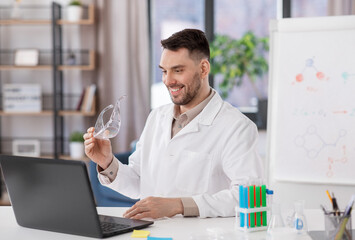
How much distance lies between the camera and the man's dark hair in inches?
84.6

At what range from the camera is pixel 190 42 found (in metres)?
2.16

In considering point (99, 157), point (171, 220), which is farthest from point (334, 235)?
point (99, 157)

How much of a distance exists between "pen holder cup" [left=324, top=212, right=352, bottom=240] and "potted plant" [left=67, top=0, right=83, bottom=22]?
3.86 m

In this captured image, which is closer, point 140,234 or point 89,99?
point 140,234

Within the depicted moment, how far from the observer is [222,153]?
6.92 ft

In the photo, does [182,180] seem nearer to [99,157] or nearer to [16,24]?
[99,157]

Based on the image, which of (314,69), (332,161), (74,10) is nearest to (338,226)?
(332,161)

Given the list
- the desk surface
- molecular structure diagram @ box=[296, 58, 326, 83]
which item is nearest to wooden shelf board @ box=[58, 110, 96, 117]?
molecular structure diagram @ box=[296, 58, 326, 83]

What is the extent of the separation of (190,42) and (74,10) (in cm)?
303

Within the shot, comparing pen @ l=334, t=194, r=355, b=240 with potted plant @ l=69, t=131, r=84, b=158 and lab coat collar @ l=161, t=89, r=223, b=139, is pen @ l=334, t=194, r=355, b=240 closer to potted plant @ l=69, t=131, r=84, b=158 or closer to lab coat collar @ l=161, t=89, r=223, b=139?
lab coat collar @ l=161, t=89, r=223, b=139

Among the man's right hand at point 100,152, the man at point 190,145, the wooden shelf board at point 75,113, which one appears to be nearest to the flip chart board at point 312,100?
the man at point 190,145

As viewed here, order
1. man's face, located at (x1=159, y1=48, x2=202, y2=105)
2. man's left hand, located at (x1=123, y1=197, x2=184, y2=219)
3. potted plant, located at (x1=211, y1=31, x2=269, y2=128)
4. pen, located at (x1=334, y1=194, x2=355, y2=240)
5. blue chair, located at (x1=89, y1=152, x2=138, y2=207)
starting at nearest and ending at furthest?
pen, located at (x1=334, y1=194, x2=355, y2=240) → man's left hand, located at (x1=123, y1=197, x2=184, y2=219) → man's face, located at (x1=159, y1=48, x2=202, y2=105) → blue chair, located at (x1=89, y1=152, x2=138, y2=207) → potted plant, located at (x1=211, y1=31, x2=269, y2=128)

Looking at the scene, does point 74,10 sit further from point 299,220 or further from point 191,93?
point 299,220

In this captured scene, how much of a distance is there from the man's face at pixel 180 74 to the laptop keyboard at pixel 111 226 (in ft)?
2.08
